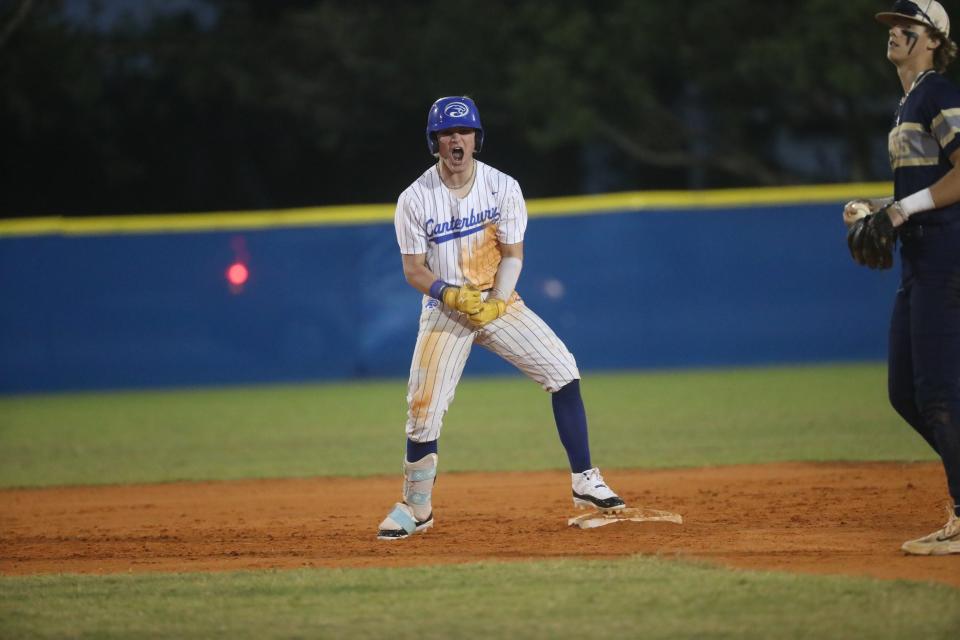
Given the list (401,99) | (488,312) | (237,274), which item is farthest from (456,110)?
(401,99)

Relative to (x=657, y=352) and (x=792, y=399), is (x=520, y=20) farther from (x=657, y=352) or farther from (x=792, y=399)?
(x=792, y=399)

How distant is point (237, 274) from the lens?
49.5 feet

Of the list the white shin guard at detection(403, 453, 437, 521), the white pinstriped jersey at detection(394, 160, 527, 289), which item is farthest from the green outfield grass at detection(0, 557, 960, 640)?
the white pinstriped jersey at detection(394, 160, 527, 289)

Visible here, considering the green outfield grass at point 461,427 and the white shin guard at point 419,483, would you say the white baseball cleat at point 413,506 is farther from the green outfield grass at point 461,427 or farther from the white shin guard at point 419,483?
the green outfield grass at point 461,427

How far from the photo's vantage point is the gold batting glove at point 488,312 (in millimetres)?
5367

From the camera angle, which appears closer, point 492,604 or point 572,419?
point 492,604

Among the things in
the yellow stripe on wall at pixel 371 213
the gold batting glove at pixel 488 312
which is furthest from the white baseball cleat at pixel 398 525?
the yellow stripe on wall at pixel 371 213

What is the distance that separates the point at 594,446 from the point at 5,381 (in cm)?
851

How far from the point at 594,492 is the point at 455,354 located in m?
0.88

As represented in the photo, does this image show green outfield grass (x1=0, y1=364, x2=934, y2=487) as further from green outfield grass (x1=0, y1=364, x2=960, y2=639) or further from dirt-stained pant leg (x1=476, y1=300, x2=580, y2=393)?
dirt-stained pant leg (x1=476, y1=300, x2=580, y2=393)

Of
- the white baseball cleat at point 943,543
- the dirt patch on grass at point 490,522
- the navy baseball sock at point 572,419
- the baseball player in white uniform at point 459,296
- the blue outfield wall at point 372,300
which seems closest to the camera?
the white baseball cleat at point 943,543

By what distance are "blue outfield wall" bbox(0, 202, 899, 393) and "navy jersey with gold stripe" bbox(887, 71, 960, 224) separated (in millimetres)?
10052

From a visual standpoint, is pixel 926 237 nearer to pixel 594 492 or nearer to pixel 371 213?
pixel 594 492

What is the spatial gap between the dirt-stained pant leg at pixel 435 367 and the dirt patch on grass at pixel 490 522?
0.52 metres
